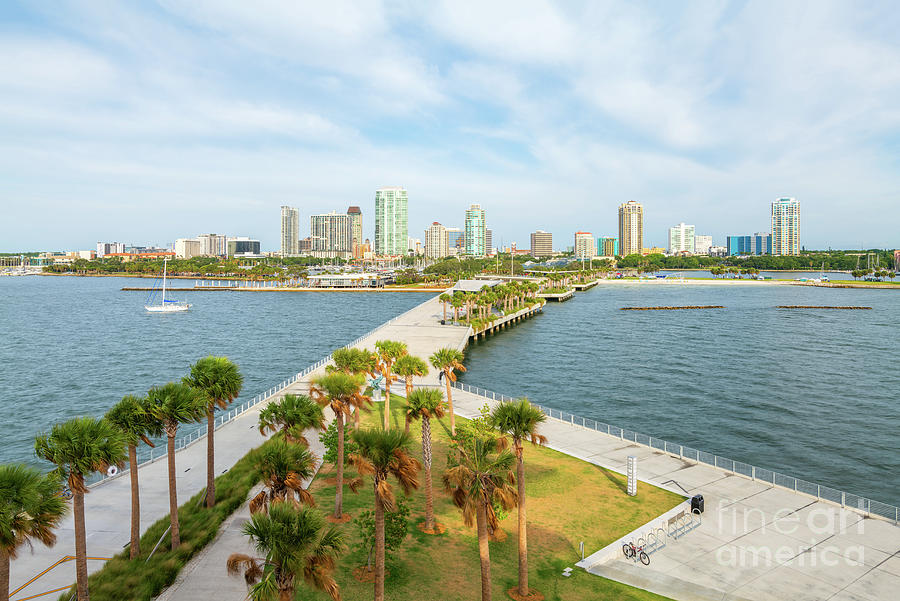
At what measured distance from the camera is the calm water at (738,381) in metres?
42.3

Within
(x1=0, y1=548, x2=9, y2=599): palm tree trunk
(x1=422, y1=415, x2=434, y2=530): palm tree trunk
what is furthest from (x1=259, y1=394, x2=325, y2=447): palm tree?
(x1=0, y1=548, x2=9, y2=599): palm tree trunk

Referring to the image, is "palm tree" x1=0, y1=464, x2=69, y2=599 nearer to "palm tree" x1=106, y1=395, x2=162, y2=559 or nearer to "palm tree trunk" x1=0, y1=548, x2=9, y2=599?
"palm tree trunk" x1=0, y1=548, x2=9, y2=599

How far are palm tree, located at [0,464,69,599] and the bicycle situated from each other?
20.2 m

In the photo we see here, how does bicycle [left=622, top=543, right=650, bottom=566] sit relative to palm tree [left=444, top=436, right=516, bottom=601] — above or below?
below

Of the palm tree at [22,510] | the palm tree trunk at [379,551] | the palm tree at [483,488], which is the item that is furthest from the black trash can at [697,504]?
the palm tree at [22,510]

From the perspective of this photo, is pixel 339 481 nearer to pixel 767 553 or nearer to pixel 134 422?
pixel 134 422

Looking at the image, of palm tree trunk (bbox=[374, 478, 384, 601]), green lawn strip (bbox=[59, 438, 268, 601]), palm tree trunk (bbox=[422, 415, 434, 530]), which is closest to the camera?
palm tree trunk (bbox=[374, 478, 384, 601])

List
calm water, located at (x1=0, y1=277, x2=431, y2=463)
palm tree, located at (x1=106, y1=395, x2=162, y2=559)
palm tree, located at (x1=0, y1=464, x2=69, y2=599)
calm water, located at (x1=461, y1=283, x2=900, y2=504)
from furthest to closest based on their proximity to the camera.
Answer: calm water, located at (x1=0, y1=277, x2=431, y2=463)
calm water, located at (x1=461, y1=283, x2=900, y2=504)
palm tree, located at (x1=106, y1=395, x2=162, y2=559)
palm tree, located at (x1=0, y1=464, x2=69, y2=599)

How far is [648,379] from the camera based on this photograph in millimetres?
66062

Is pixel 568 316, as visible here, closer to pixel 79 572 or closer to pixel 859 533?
pixel 859 533

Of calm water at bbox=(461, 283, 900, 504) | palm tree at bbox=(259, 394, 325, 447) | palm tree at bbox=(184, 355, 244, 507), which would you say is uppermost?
palm tree at bbox=(184, 355, 244, 507)

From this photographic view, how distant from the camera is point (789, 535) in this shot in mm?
24141

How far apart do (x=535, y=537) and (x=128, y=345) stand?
9175 centimetres

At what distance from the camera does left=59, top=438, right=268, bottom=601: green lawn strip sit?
19.4m
